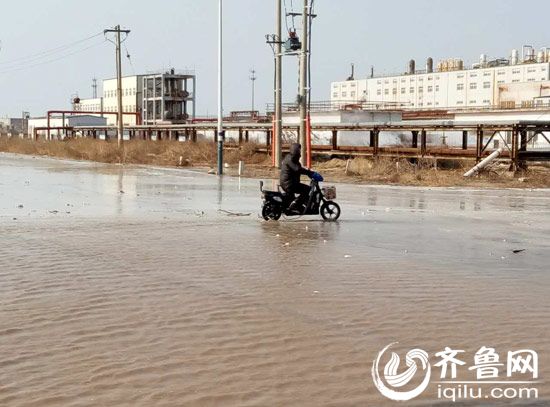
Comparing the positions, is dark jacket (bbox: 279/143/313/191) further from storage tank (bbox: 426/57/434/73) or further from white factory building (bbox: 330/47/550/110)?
storage tank (bbox: 426/57/434/73)

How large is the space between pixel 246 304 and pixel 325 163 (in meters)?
37.8

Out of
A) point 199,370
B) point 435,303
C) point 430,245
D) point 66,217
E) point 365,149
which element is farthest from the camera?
point 365,149

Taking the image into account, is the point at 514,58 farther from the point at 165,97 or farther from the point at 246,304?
the point at 246,304

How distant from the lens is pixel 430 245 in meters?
13.6

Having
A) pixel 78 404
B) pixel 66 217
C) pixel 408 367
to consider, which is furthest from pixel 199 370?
pixel 66 217

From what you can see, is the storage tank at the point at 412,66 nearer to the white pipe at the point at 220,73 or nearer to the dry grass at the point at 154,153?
the dry grass at the point at 154,153

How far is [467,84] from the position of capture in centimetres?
10950

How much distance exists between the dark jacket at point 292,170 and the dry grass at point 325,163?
52.1 ft

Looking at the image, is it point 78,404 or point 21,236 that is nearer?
point 78,404

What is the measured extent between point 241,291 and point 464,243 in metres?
6.00

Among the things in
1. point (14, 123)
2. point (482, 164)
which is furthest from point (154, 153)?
point (14, 123)

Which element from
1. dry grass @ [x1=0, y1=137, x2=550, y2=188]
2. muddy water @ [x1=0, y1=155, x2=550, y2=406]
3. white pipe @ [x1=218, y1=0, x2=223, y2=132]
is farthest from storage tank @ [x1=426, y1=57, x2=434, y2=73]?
muddy water @ [x1=0, y1=155, x2=550, y2=406]

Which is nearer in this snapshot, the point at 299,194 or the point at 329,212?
the point at 299,194

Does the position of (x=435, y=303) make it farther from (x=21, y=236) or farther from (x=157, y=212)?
(x=157, y=212)
